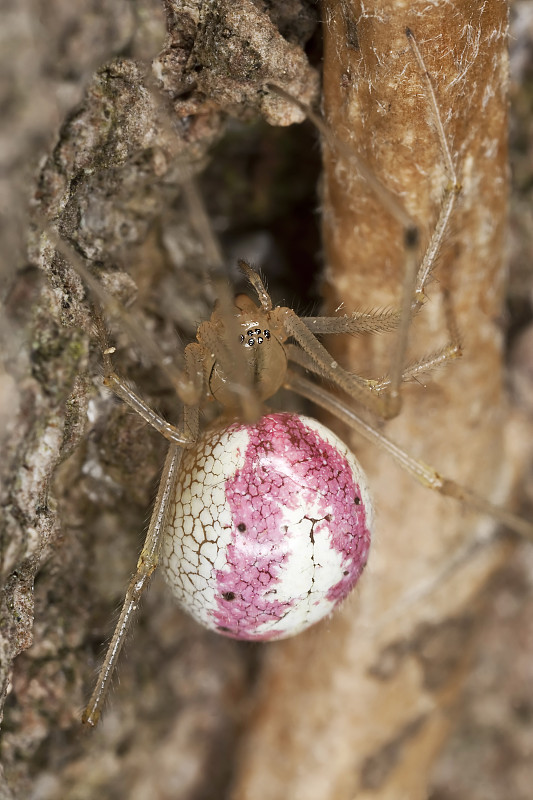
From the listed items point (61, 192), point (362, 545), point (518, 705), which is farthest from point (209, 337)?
point (518, 705)

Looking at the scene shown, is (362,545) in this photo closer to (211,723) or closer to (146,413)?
(146,413)

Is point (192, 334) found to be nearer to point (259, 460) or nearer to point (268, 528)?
point (259, 460)

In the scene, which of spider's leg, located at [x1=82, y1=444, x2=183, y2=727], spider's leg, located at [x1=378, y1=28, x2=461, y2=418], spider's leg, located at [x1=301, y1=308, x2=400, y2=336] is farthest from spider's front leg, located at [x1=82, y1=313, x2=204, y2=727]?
spider's leg, located at [x1=378, y1=28, x2=461, y2=418]

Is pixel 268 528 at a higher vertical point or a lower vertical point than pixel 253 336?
lower

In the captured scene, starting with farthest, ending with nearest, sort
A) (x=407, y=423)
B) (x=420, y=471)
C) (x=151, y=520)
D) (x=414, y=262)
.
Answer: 1. (x=407, y=423)
2. (x=420, y=471)
3. (x=151, y=520)
4. (x=414, y=262)

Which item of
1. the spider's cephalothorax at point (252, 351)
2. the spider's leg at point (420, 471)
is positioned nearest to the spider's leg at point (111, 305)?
the spider's cephalothorax at point (252, 351)

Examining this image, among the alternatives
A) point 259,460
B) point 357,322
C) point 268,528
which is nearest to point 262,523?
point 268,528

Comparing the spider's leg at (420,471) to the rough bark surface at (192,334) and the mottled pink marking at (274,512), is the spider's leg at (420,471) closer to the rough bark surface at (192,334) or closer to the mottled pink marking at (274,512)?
the rough bark surface at (192,334)
